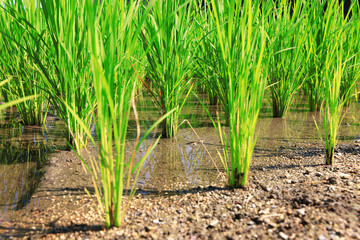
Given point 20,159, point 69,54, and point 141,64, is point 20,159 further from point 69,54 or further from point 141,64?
point 141,64

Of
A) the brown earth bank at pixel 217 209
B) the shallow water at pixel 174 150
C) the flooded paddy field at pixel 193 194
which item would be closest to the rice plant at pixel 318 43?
the shallow water at pixel 174 150

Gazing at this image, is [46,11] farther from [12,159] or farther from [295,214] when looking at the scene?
[295,214]

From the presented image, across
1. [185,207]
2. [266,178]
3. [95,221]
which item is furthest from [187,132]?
[95,221]

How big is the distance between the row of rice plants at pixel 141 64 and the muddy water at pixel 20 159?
23cm

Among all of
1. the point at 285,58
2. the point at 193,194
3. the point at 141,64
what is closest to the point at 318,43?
the point at 285,58

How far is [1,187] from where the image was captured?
117cm

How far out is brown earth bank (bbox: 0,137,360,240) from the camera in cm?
82

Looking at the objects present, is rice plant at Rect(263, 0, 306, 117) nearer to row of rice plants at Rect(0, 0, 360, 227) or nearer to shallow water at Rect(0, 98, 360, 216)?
row of rice plants at Rect(0, 0, 360, 227)

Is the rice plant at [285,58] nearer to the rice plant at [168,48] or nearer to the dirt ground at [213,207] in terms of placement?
the rice plant at [168,48]

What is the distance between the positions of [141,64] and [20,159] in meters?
0.80

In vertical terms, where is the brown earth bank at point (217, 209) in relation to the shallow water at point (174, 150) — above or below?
below

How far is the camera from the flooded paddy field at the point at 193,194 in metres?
0.83

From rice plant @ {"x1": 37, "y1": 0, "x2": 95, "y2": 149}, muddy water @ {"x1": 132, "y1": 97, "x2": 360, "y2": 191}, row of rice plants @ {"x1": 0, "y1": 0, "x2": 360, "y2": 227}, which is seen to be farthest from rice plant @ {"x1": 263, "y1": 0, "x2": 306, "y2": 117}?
rice plant @ {"x1": 37, "y1": 0, "x2": 95, "y2": 149}

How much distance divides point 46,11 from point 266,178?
3.93ft
